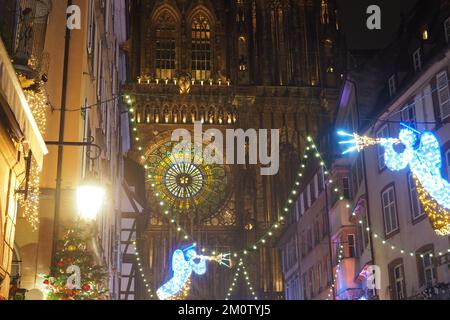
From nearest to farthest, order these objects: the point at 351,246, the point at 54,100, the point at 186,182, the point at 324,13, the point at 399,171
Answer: the point at 54,100
the point at 399,171
the point at 351,246
the point at 186,182
the point at 324,13

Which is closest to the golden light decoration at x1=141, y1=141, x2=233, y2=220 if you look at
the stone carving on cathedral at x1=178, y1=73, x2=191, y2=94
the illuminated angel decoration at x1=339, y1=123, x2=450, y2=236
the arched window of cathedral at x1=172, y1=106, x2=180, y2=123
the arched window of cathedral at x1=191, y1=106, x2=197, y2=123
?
the arched window of cathedral at x1=172, y1=106, x2=180, y2=123

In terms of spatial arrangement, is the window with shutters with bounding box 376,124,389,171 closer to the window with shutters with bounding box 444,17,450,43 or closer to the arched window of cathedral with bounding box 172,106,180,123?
the window with shutters with bounding box 444,17,450,43

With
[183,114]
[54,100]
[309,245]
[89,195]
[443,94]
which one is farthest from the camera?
[183,114]

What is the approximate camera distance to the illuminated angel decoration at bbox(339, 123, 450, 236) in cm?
1516

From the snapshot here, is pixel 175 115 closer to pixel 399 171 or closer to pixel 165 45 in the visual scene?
pixel 165 45

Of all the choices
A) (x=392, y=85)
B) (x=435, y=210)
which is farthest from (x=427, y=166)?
(x=392, y=85)

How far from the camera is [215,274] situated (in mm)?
56406

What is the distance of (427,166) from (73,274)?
757 centimetres

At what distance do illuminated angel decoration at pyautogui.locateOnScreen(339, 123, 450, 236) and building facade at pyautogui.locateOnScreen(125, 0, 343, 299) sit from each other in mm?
37562

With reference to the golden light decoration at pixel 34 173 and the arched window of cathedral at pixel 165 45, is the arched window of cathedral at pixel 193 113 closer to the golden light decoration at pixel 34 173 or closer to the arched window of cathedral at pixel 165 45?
the arched window of cathedral at pixel 165 45

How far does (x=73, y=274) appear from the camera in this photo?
13.7 m
